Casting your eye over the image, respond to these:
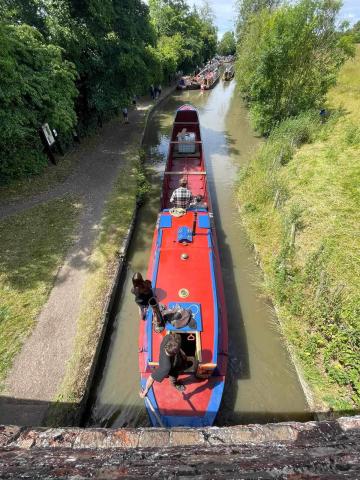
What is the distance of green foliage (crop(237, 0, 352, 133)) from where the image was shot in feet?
44.1

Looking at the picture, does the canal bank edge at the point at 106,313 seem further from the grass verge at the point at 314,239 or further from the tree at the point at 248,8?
the tree at the point at 248,8

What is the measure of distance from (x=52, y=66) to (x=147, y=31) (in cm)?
823

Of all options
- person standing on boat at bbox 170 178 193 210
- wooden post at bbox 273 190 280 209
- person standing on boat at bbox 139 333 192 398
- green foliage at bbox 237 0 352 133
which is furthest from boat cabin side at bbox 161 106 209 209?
person standing on boat at bbox 139 333 192 398

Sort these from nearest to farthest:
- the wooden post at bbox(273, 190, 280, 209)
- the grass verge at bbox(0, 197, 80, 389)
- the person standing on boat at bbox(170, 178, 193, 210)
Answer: the grass verge at bbox(0, 197, 80, 389) < the person standing on boat at bbox(170, 178, 193, 210) < the wooden post at bbox(273, 190, 280, 209)

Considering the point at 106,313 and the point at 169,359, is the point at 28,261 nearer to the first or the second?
the point at 106,313

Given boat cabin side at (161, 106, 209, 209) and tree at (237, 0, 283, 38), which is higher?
tree at (237, 0, 283, 38)

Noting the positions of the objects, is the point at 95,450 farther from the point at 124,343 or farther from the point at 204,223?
the point at 204,223

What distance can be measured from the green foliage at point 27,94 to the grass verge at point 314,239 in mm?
8393

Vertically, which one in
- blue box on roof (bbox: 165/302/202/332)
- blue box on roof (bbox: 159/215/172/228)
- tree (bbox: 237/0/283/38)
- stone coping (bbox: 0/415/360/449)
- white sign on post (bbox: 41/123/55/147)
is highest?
→ tree (bbox: 237/0/283/38)

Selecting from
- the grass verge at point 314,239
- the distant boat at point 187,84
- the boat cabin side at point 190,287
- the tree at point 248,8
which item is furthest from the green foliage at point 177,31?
the boat cabin side at point 190,287

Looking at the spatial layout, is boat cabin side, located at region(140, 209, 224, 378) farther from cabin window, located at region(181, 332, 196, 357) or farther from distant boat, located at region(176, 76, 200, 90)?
distant boat, located at region(176, 76, 200, 90)

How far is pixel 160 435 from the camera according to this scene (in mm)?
1999

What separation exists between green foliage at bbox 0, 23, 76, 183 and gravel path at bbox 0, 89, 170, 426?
6.15 feet

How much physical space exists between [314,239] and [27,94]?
11300mm
